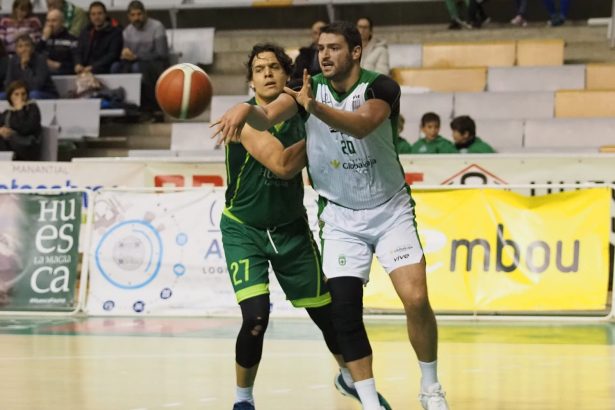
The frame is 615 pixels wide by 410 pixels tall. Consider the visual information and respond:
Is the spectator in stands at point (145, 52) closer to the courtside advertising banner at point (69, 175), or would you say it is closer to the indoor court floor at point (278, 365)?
the courtside advertising banner at point (69, 175)

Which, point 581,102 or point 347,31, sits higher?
point 581,102

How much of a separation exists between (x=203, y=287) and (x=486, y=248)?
3.03 meters

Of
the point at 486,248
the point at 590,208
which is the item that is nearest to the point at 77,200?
the point at 486,248

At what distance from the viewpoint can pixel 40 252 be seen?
13.7 m

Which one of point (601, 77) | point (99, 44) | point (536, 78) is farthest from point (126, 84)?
point (601, 77)

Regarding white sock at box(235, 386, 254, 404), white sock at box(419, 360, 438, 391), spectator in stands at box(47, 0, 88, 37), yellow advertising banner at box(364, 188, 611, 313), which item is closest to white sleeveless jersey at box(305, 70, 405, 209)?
white sock at box(419, 360, 438, 391)

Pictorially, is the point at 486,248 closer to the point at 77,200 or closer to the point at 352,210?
the point at 77,200

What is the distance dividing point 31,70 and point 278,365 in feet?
35.9

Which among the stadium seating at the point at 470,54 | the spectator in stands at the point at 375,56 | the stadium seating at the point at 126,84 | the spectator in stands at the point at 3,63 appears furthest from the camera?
the spectator in stands at the point at 3,63

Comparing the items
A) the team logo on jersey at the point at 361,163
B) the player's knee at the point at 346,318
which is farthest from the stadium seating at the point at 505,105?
the player's knee at the point at 346,318

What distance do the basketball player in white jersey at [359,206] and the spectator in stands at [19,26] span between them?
47.6 feet

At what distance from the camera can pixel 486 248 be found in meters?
12.9

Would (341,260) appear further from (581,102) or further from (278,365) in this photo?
(581,102)

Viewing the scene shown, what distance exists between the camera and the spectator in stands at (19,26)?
67.6ft
